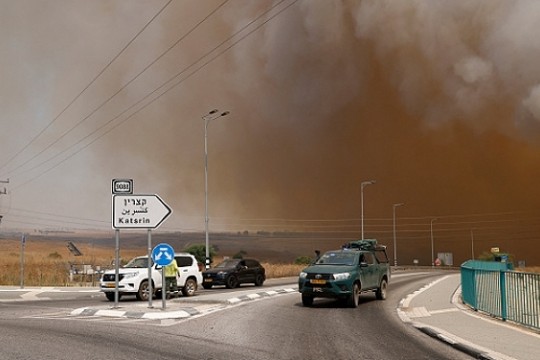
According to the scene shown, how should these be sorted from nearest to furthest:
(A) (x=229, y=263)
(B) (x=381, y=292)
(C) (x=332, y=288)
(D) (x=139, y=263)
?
(C) (x=332, y=288) → (B) (x=381, y=292) → (D) (x=139, y=263) → (A) (x=229, y=263)

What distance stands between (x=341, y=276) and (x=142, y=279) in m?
7.78

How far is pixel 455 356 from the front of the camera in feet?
30.4

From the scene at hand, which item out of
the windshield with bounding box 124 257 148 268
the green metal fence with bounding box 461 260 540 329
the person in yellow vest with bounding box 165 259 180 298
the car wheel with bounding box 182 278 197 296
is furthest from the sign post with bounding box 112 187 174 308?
the green metal fence with bounding box 461 260 540 329

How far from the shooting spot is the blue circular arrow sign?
649 inches

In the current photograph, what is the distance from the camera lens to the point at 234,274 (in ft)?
102

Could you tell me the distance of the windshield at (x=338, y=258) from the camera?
19.0m

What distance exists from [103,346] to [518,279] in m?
8.71

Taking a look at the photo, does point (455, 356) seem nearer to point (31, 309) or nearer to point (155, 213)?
point (155, 213)

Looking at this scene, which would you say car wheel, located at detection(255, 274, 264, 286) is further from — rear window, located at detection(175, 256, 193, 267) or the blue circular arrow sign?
the blue circular arrow sign

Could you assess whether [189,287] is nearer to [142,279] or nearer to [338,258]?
[142,279]

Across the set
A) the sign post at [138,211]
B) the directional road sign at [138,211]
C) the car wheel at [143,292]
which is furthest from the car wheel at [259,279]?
the directional road sign at [138,211]

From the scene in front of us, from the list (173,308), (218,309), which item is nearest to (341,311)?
(218,309)

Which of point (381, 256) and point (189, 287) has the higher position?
point (381, 256)

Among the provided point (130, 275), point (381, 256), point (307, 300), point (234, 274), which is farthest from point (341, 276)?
point (234, 274)
